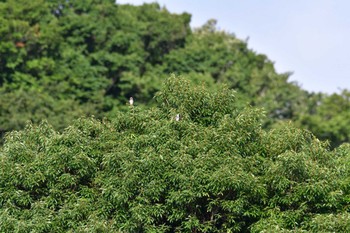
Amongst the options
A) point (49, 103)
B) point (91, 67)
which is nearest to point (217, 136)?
point (49, 103)

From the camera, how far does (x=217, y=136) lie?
17.3 m

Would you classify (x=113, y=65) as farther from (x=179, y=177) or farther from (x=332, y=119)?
(x=179, y=177)

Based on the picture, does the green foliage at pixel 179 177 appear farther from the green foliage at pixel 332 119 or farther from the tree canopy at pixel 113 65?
the green foliage at pixel 332 119

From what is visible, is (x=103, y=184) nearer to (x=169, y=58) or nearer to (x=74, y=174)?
(x=74, y=174)

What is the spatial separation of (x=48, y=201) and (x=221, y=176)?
3.93 m

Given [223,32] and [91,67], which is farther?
[223,32]

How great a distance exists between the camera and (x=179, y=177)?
16.5m

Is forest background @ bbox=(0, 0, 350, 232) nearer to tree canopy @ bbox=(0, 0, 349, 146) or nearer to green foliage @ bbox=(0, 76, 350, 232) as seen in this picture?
tree canopy @ bbox=(0, 0, 349, 146)

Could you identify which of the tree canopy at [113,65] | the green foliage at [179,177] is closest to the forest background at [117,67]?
the tree canopy at [113,65]

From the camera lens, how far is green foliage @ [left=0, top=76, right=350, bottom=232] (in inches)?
647

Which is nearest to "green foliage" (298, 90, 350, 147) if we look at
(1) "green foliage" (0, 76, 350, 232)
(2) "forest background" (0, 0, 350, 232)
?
(2) "forest background" (0, 0, 350, 232)

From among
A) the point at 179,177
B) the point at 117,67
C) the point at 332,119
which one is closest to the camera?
the point at 179,177

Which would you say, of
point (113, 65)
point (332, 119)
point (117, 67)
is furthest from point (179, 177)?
point (332, 119)

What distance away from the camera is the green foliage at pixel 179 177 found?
16.4 m
